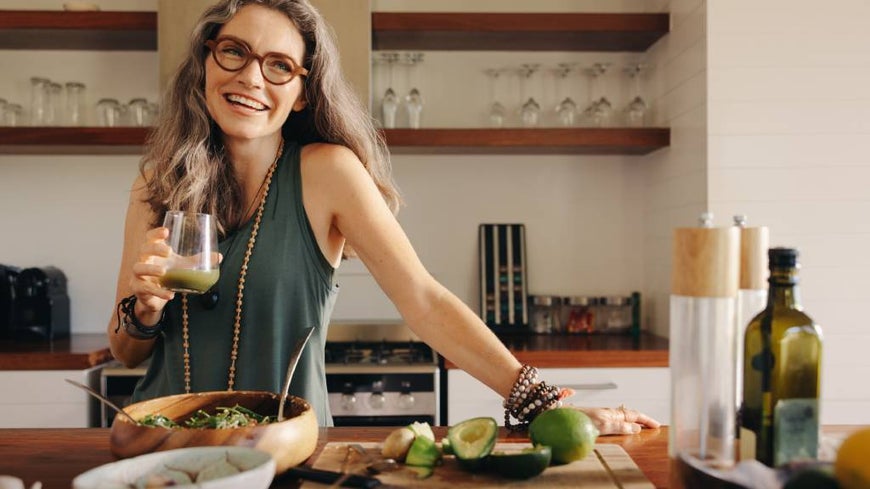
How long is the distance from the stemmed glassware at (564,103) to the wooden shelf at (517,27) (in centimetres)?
13

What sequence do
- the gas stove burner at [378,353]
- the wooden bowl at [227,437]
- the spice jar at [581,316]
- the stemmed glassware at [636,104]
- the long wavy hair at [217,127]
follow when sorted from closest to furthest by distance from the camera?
1. the wooden bowl at [227,437]
2. the long wavy hair at [217,127]
3. the gas stove burner at [378,353]
4. the stemmed glassware at [636,104]
5. the spice jar at [581,316]

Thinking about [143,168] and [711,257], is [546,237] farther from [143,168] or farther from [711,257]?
[711,257]

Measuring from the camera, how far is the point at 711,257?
→ 2.32 ft

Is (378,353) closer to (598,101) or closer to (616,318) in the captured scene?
(616,318)

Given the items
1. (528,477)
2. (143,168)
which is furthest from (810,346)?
(143,168)

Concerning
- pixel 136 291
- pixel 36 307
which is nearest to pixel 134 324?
pixel 136 291

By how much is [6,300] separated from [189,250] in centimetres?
202

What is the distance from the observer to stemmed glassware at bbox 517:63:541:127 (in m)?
2.84

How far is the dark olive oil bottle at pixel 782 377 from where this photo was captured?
71 cm

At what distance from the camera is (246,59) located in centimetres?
135

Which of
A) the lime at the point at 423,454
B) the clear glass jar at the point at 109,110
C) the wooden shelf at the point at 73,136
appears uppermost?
the clear glass jar at the point at 109,110

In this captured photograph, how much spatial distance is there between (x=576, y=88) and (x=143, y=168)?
6.63 feet

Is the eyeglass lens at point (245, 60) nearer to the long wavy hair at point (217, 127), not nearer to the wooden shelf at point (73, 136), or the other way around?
the long wavy hair at point (217, 127)

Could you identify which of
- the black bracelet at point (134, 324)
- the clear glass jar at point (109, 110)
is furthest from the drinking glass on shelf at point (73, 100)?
the black bracelet at point (134, 324)
